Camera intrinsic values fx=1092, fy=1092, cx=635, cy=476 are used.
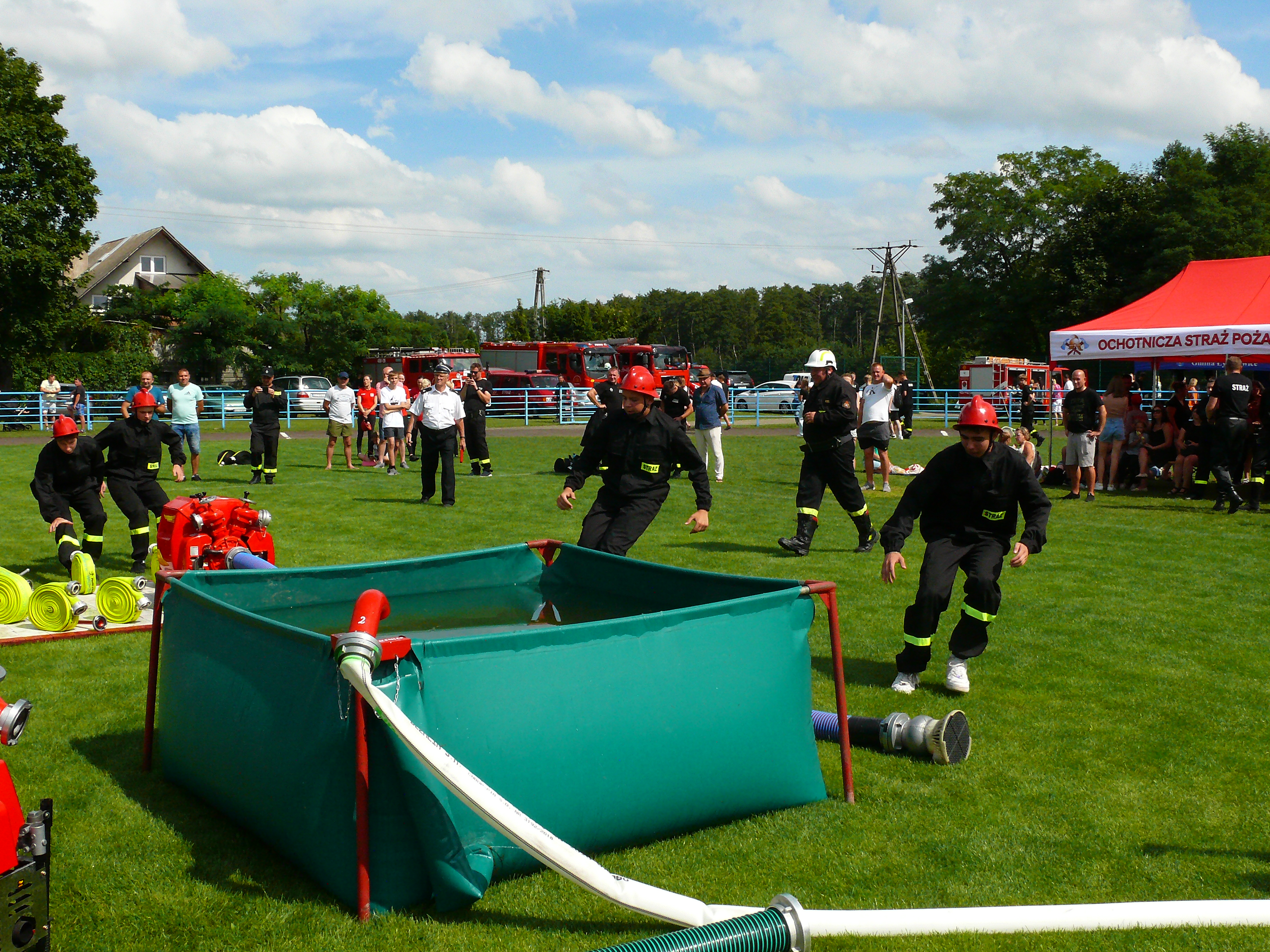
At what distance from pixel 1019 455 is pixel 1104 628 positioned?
8.14ft

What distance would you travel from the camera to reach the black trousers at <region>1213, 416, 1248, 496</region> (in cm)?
1493

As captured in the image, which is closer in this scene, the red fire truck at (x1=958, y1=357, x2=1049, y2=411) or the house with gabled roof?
the red fire truck at (x1=958, y1=357, x2=1049, y2=411)

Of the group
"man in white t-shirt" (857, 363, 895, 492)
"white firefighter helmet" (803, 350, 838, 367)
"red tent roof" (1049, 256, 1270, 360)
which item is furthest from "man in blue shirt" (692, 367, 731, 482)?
"white firefighter helmet" (803, 350, 838, 367)

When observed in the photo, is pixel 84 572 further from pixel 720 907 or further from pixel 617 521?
pixel 720 907

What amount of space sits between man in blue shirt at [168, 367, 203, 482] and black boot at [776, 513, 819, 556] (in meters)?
A: 11.3

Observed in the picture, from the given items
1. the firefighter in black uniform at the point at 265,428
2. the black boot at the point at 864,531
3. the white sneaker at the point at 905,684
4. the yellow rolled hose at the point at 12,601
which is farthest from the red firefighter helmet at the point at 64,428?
the firefighter in black uniform at the point at 265,428

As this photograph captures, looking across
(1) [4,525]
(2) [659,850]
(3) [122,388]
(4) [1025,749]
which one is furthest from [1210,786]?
(3) [122,388]

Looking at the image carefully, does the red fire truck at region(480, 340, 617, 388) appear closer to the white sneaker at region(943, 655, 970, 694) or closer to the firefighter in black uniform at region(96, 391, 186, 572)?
the firefighter in black uniform at region(96, 391, 186, 572)

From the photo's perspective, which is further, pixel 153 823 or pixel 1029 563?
pixel 1029 563

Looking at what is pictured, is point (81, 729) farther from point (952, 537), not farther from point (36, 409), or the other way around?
point (36, 409)

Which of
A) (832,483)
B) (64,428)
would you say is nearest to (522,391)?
(832,483)

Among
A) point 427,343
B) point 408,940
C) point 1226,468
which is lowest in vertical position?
point 408,940

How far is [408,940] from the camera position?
361cm

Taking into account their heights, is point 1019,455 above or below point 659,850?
above
